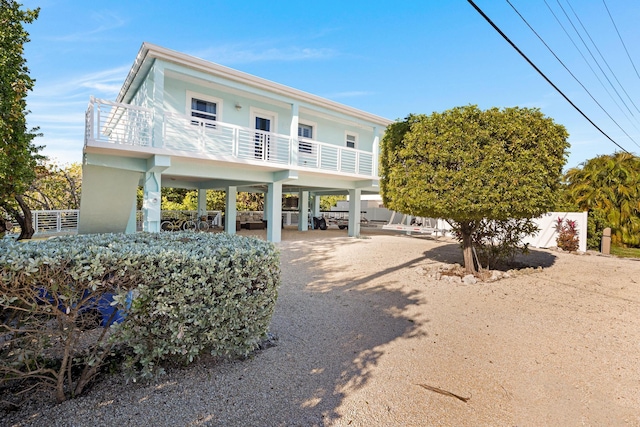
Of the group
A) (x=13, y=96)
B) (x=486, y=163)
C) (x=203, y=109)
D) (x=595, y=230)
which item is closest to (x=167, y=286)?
(x=13, y=96)

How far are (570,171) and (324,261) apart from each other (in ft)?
49.5

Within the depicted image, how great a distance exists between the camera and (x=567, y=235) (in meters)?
13.2

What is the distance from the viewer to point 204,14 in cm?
1006

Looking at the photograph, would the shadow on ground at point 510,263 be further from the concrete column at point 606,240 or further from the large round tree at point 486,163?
the concrete column at point 606,240

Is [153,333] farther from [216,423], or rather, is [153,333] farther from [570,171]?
[570,171]

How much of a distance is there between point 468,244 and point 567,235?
7.66 metres

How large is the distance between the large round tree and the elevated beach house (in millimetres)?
6643

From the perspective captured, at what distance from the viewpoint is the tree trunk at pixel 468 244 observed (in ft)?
28.0

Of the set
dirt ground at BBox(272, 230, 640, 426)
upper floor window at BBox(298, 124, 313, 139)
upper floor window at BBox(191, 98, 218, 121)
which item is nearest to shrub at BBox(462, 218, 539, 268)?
dirt ground at BBox(272, 230, 640, 426)

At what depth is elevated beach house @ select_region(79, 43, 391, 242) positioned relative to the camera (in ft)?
33.2

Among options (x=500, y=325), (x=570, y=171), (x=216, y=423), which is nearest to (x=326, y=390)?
(x=216, y=423)

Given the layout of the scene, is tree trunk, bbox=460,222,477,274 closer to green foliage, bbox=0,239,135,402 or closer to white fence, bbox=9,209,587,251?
white fence, bbox=9,209,587,251

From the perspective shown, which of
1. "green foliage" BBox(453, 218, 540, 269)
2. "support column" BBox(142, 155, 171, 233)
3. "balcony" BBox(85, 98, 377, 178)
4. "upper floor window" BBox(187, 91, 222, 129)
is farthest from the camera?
"upper floor window" BBox(187, 91, 222, 129)

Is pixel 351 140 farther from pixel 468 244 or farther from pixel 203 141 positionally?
pixel 468 244
